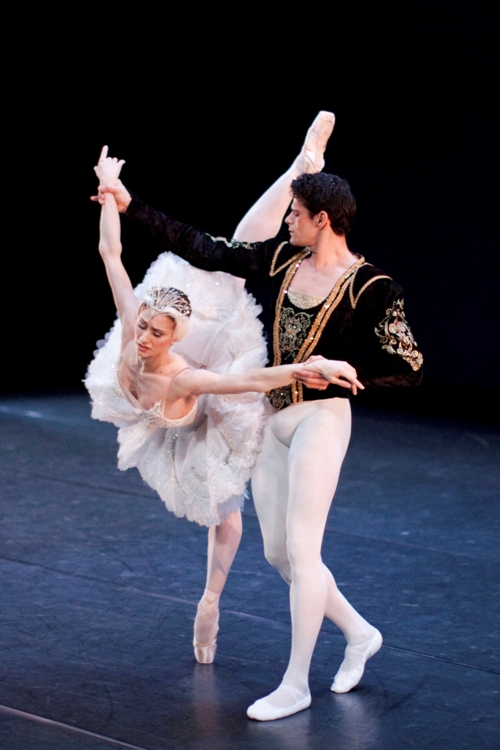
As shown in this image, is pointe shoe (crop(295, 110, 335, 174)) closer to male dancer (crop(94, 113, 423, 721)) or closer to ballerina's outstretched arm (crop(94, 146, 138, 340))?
male dancer (crop(94, 113, 423, 721))

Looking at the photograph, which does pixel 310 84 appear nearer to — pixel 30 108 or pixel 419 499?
pixel 30 108

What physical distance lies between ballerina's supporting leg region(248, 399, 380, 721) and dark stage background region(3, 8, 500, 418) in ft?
15.1

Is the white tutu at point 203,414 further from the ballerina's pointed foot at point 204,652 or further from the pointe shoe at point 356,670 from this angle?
the pointe shoe at point 356,670

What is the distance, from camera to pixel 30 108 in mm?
7602

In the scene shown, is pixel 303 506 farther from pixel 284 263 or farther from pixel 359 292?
pixel 284 263

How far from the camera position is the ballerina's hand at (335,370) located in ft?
8.57

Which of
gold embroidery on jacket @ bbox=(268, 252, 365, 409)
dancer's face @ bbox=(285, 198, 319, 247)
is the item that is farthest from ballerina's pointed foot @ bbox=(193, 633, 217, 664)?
dancer's face @ bbox=(285, 198, 319, 247)

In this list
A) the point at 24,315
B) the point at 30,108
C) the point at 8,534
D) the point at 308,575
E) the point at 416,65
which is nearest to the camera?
the point at 308,575

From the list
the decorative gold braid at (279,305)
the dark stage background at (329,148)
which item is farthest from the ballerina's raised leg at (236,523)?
the dark stage background at (329,148)

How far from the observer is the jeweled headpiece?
2.82m

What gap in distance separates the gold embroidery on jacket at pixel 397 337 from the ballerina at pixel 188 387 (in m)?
0.29

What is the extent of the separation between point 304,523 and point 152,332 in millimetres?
662

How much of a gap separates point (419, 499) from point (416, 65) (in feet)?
10.8

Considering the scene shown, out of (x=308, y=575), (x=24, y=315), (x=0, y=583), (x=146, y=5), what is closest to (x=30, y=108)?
A: (x=146, y=5)
